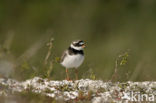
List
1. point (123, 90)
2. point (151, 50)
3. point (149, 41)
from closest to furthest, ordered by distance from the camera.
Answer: point (123, 90)
point (151, 50)
point (149, 41)

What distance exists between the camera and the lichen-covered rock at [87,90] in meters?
8.12

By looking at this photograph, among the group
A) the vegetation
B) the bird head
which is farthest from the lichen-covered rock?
the vegetation

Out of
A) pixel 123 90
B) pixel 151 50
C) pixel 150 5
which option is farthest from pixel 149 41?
pixel 123 90

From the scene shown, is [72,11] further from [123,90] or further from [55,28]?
[123,90]

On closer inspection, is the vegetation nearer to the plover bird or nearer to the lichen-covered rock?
the plover bird

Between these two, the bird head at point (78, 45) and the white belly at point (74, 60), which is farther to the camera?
the bird head at point (78, 45)

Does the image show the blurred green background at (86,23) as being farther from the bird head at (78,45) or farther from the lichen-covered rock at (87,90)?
the lichen-covered rock at (87,90)

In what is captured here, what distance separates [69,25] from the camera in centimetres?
2358

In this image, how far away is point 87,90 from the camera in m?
8.51

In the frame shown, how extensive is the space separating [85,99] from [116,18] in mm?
16534

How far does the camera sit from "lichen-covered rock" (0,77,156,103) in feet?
26.7

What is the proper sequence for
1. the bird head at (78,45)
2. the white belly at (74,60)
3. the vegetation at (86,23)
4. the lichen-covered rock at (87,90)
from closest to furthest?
the lichen-covered rock at (87,90), the white belly at (74,60), the bird head at (78,45), the vegetation at (86,23)

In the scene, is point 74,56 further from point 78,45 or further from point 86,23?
point 86,23

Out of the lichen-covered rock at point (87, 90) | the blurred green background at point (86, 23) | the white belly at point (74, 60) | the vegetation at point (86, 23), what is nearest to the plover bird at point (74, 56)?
the white belly at point (74, 60)
